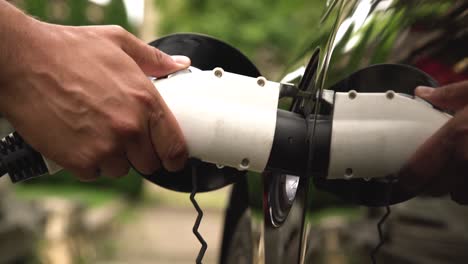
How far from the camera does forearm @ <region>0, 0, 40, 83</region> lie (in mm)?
748

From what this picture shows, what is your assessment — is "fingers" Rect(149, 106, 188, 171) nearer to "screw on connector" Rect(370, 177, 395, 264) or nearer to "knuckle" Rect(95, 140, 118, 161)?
"knuckle" Rect(95, 140, 118, 161)

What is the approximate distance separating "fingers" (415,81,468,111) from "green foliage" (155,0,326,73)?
246 inches

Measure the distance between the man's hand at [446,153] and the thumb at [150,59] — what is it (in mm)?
277

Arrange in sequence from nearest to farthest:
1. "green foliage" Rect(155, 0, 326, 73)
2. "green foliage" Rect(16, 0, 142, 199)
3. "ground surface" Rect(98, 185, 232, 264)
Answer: "ground surface" Rect(98, 185, 232, 264) → "green foliage" Rect(16, 0, 142, 199) → "green foliage" Rect(155, 0, 326, 73)

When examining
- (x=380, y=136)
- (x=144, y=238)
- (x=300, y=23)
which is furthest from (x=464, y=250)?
(x=300, y=23)

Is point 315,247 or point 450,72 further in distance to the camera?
point 315,247

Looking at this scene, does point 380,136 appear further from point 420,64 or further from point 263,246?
point 263,246

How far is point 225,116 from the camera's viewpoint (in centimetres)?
73

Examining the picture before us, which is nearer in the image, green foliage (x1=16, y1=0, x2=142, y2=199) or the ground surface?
the ground surface

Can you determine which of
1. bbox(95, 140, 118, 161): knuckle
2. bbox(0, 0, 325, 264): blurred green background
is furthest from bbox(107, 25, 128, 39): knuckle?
bbox(0, 0, 325, 264): blurred green background

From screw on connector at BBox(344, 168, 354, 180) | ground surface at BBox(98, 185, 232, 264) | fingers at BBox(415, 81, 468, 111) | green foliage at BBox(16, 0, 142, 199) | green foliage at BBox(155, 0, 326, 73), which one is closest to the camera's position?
fingers at BBox(415, 81, 468, 111)

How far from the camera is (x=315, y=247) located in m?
0.74

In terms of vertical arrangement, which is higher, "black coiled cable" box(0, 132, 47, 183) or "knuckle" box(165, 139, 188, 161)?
"knuckle" box(165, 139, 188, 161)

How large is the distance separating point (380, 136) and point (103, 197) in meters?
6.63
